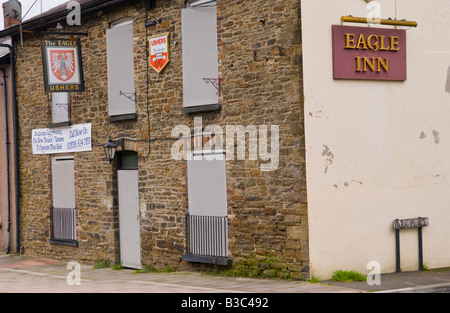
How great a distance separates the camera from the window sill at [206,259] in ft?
46.3

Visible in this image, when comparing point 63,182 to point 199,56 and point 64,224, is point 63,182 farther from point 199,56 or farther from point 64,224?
point 199,56

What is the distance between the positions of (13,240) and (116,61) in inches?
269

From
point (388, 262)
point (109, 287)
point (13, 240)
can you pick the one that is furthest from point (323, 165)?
point (13, 240)

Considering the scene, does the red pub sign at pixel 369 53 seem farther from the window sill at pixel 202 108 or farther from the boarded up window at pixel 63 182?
the boarded up window at pixel 63 182

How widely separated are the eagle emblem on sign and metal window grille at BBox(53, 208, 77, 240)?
3.49 metres

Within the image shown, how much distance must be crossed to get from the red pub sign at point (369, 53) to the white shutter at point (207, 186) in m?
3.06

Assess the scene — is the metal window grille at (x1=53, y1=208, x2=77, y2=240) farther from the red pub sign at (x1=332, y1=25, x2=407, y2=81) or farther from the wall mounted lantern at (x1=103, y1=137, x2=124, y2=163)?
the red pub sign at (x1=332, y1=25, x2=407, y2=81)

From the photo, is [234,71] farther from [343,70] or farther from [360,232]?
[360,232]

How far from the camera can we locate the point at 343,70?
13.1 metres

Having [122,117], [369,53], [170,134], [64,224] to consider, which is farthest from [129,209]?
[369,53]

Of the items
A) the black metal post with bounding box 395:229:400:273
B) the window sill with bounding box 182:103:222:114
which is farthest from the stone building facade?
the black metal post with bounding box 395:229:400:273

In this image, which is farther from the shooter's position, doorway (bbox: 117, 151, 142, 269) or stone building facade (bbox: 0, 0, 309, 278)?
doorway (bbox: 117, 151, 142, 269)

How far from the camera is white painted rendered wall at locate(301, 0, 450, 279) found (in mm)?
12844

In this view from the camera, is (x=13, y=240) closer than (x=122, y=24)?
No
